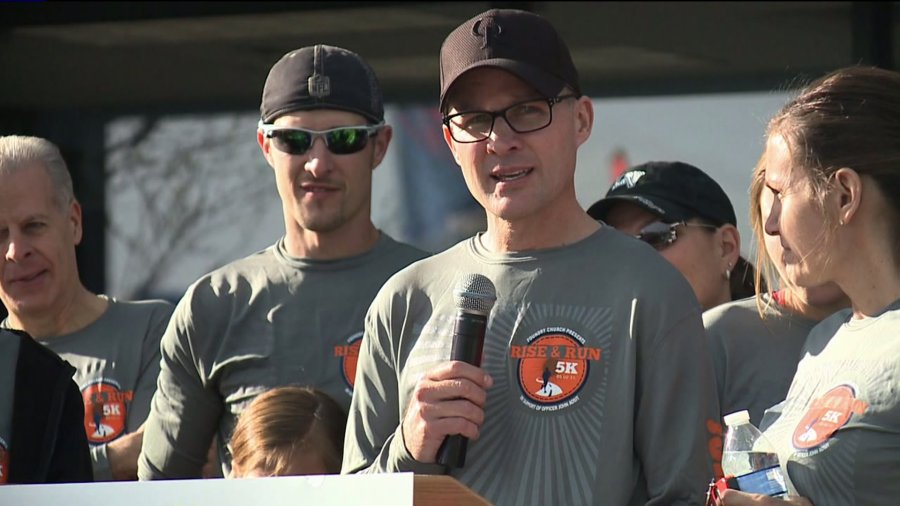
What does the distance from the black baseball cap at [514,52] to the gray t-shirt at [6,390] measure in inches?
42.0

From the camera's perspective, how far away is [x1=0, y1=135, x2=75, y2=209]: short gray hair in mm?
4355

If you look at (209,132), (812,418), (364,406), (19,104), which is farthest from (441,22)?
(812,418)

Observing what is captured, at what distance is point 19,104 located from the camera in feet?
25.5

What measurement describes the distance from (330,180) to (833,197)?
1.62m

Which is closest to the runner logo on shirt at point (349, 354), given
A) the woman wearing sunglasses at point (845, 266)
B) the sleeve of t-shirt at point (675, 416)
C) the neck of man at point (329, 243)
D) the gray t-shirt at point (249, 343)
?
the gray t-shirt at point (249, 343)

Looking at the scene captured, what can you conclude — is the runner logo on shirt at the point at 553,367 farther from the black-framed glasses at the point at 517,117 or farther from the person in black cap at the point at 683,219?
the person in black cap at the point at 683,219

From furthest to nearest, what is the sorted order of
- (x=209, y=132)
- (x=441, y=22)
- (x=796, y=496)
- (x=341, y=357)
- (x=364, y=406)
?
1. (x=209, y=132)
2. (x=441, y=22)
3. (x=341, y=357)
4. (x=364, y=406)
5. (x=796, y=496)

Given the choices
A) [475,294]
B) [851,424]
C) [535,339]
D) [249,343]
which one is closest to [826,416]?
[851,424]

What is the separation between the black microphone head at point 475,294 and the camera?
9.01ft

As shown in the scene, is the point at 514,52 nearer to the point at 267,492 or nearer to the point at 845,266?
the point at 845,266

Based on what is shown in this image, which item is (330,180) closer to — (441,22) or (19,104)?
(441,22)

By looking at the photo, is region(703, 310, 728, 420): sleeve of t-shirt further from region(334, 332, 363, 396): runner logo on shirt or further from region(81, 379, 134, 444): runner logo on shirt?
region(81, 379, 134, 444): runner logo on shirt

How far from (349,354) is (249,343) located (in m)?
0.27

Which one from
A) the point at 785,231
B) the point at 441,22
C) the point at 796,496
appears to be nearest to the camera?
the point at 796,496
